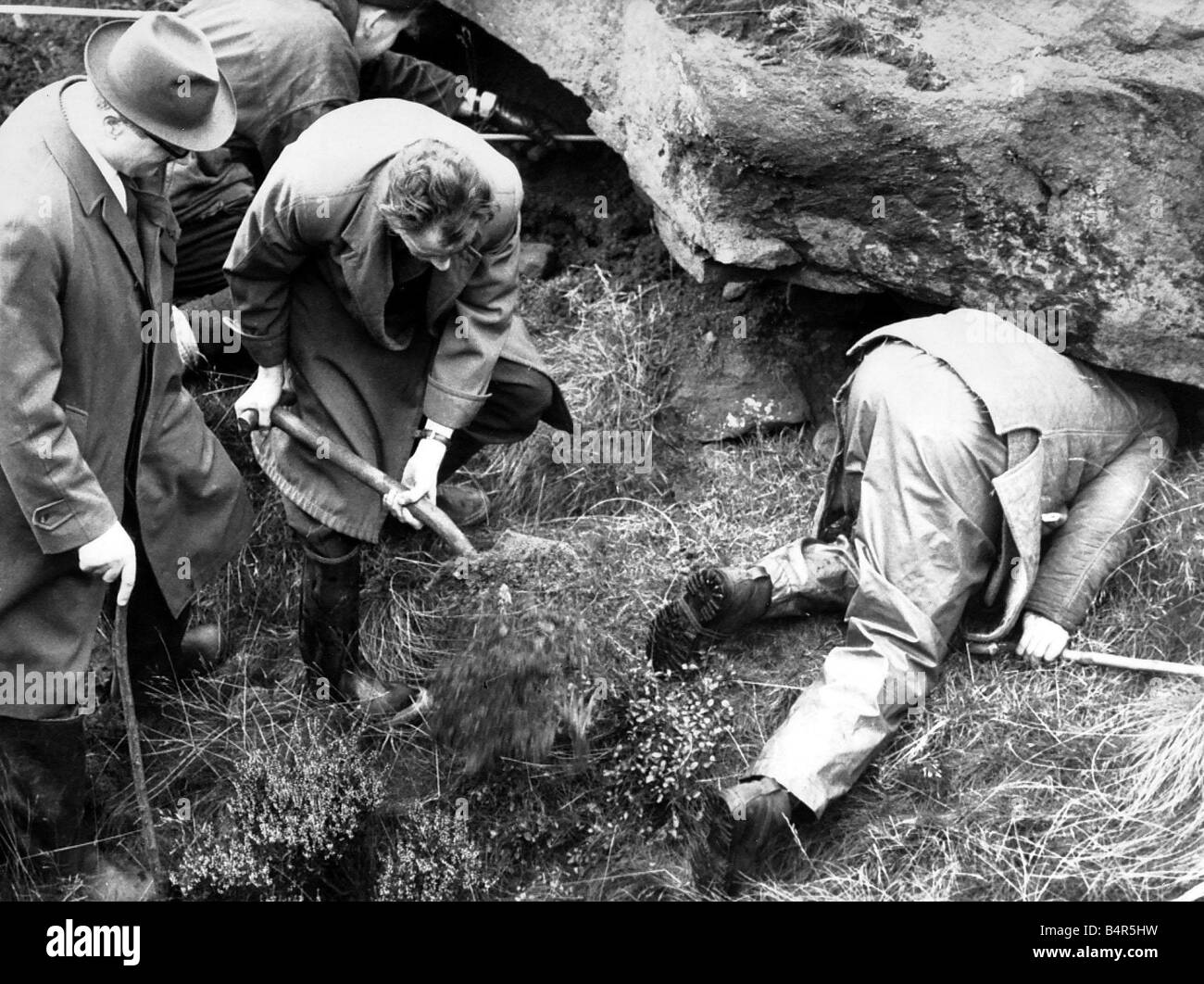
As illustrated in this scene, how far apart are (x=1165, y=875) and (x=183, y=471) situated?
2801 mm

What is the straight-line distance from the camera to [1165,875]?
3977 millimetres

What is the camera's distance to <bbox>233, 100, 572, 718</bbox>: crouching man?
165 inches

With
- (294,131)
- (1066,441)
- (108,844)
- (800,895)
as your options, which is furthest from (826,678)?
(294,131)

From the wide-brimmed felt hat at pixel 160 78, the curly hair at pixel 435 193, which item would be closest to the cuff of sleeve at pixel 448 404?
the curly hair at pixel 435 193

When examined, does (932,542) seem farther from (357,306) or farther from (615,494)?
(357,306)

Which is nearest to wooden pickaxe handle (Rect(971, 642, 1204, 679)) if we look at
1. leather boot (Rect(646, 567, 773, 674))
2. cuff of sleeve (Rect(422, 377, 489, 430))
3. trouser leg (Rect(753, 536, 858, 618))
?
trouser leg (Rect(753, 536, 858, 618))

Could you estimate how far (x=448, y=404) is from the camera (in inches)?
175

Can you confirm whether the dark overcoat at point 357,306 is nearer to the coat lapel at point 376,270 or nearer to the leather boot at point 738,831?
the coat lapel at point 376,270

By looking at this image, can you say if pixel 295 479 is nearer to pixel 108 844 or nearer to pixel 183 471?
pixel 183 471

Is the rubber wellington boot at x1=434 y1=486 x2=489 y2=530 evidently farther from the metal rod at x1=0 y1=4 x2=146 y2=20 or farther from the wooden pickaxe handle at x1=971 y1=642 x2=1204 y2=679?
the metal rod at x1=0 y1=4 x2=146 y2=20

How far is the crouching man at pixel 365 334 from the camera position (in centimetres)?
419

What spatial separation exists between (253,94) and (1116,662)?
3.17 meters

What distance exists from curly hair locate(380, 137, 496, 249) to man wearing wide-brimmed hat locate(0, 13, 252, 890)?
47 cm

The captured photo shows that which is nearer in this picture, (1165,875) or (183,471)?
(1165,875)
